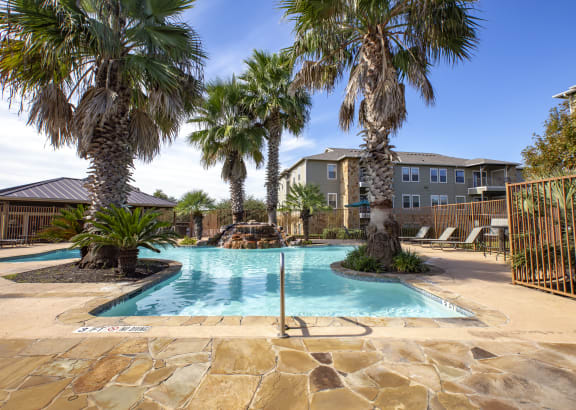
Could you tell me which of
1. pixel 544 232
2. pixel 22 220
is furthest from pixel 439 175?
pixel 22 220

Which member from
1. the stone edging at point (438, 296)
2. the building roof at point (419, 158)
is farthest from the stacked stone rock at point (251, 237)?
the building roof at point (419, 158)

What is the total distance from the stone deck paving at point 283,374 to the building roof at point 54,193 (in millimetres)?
15604

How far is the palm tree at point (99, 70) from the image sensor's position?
19.5 feet

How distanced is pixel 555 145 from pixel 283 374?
46.5 ft

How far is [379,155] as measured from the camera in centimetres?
733

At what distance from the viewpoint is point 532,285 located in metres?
4.91

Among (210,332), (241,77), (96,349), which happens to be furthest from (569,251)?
(241,77)

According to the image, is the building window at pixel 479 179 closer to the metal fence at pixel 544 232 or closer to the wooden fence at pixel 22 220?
the metal fence at pixel 544 232

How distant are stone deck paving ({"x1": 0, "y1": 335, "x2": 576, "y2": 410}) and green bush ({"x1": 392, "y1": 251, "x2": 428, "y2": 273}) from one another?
3.95 m

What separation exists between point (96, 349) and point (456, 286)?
19.3 feet

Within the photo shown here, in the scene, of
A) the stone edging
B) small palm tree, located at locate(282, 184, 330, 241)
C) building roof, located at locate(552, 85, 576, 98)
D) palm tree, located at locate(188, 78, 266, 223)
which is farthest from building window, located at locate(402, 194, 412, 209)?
the stone edging

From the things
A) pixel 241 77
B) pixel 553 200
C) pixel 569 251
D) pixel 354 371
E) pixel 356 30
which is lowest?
pixel 354 371

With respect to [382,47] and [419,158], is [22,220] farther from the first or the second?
[419,158]

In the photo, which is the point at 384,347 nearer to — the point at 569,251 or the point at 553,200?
the point at 569,251
